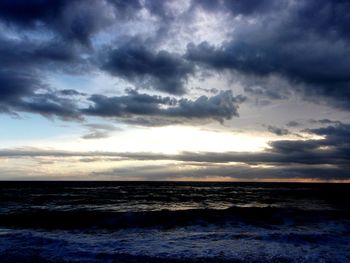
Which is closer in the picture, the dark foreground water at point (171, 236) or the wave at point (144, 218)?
the dark foreground water at point (171, 236)

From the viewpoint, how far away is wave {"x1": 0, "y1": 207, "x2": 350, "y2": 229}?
900 inches

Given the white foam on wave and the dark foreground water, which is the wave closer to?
the dark foreground water

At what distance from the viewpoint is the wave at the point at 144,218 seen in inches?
900

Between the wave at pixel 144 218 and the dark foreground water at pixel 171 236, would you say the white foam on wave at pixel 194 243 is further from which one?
the wave at pixel 144 218

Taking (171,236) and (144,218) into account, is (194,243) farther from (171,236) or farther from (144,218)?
(144,218)

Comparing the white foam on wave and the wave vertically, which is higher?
the white foam on wave

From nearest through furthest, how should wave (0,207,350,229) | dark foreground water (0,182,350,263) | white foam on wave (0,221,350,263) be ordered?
dark foreground water (0,182,350,263) < white foam on wave (0,221,350,263) < wave (0,207,350,229)

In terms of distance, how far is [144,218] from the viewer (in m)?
25.4

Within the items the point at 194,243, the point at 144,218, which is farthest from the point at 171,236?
the point at 144,218

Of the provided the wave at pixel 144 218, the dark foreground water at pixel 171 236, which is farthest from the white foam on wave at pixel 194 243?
the wave at pixel 144 218

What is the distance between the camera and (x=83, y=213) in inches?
1097

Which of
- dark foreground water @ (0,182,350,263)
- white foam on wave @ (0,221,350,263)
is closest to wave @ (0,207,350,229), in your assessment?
dark foreground water @ (0,182,350,263)

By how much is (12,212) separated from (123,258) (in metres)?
19.8

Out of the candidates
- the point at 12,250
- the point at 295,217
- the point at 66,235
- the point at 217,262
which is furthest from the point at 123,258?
the point at 295,217
